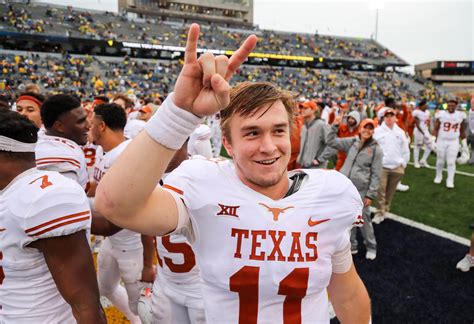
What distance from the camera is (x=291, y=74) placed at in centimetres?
4522

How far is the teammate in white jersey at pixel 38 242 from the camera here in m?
1.57

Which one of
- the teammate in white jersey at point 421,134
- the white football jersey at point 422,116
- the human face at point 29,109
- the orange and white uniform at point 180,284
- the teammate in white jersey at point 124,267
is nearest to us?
the orange and white uniform at point 180,284

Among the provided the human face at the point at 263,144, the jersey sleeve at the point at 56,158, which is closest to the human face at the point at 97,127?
the jersey sleeve at the point at 56,158

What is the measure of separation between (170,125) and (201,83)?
180mm

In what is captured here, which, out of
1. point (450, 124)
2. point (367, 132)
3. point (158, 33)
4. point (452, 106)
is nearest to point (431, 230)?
point (367, 132)

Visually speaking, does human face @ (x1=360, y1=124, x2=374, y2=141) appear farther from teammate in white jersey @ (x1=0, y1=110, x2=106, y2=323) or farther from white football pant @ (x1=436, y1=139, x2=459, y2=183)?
white football pant @ (x1=436, y1=139, x2=459, y2=183)

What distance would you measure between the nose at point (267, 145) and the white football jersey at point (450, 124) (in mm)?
8117

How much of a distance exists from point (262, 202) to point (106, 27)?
46.8m

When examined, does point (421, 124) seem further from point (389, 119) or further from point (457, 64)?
point (457, 64)

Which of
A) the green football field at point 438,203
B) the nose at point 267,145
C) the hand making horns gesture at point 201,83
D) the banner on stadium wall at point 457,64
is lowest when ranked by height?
the green football field at point 438,203

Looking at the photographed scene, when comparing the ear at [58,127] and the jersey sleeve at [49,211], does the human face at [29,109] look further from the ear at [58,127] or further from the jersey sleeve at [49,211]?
the jersey sleeve at [49,211]

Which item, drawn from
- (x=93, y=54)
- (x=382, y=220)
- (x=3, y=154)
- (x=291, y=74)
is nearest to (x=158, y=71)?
(x=93, y=54)

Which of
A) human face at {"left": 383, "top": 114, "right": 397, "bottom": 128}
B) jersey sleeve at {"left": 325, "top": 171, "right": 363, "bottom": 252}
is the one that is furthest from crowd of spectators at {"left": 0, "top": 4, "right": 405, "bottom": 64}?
jersey sleeve at {"left": 325, "top": 171, "right": 363, "bottom": 252}

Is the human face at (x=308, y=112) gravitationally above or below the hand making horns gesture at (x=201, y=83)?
below
